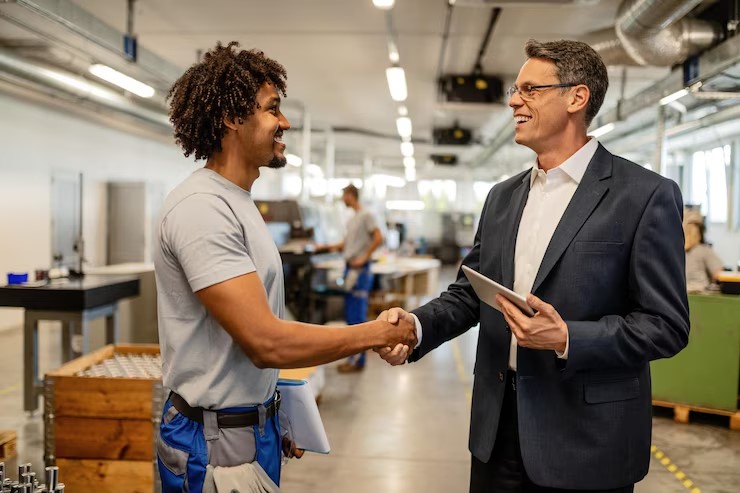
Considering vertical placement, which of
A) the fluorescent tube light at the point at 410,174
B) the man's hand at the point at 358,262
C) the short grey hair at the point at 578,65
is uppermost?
the fluorescent tube light at the point at 410,174

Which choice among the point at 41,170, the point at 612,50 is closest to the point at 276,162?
the point at 612,50

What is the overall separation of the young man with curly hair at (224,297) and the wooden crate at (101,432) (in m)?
1.83

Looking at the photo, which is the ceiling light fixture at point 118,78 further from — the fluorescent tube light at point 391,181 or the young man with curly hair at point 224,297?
the fluorescent tube light at point 391,181

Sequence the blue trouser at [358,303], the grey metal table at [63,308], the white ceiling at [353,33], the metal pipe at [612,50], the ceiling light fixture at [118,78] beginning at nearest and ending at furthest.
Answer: the grey metal table at [63,308] < the ceiling light fixture at [118,78] < the metal pipe at [612,50] < the blue trouser at [358,303] < the white ceiling at [353,33]

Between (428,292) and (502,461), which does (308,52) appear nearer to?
(428,292)

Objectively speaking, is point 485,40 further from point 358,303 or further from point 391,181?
point 391,181

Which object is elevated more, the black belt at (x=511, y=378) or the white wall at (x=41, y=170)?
the white wall at (x=41, y=170)

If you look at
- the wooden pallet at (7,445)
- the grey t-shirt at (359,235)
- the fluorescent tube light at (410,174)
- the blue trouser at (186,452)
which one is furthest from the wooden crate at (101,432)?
the fluorescent tube light at (410,174)

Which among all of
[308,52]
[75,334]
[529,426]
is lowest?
[75,334]

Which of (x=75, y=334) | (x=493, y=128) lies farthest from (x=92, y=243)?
(x=493, y=128)

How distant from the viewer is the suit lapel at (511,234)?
1.79m

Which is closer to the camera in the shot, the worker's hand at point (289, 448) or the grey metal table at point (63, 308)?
the worker's hand at point (289, 448)

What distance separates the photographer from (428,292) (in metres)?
11.2

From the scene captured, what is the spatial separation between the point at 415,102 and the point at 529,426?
1196 cm
